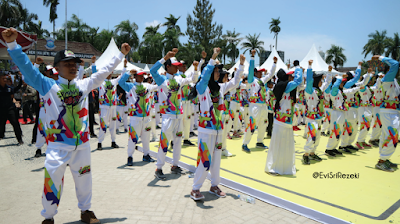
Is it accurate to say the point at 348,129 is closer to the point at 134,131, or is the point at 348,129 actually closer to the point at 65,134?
the point at 134,131

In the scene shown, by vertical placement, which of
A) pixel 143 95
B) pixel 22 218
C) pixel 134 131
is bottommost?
pixel 22 218

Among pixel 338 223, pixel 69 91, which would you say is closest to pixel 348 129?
pixel 338 223

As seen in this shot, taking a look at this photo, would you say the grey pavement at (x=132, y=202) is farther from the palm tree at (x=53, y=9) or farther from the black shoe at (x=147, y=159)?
the palm tree at (x=53, y=9)

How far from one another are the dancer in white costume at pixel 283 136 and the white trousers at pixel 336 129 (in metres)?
2.47

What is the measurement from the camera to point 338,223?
11.6 feet

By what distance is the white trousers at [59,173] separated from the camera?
304 cm

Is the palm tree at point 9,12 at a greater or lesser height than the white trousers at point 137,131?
greater

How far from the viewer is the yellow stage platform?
393 cm

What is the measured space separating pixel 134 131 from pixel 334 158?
583cm

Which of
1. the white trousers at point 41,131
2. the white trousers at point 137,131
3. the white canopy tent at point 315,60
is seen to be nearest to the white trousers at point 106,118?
the white trousers at point 41,131

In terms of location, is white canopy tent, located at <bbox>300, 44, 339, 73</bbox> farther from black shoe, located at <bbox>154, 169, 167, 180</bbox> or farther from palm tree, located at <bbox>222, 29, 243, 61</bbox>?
palm tree, located at <bbox>222, 29, 243, 61</bbox>

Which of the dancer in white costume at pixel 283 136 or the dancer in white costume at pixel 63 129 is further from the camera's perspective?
the dancer in white costume at pixel 283 136

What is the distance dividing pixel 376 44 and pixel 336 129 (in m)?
43.2

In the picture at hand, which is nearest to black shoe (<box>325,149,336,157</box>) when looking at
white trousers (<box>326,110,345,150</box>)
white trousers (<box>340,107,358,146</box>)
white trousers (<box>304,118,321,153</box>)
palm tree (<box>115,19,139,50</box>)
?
white trousers (<box>326,110,345,150</box>)
